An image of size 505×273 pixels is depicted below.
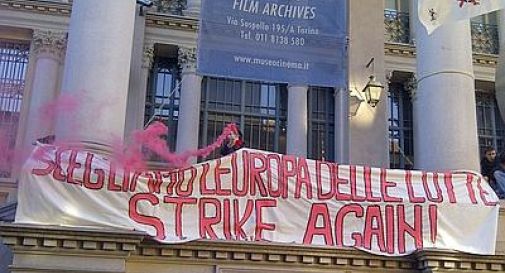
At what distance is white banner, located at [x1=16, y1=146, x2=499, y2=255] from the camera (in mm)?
9406

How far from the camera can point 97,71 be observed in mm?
10328

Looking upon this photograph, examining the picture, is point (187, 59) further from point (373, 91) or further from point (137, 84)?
point (373, 91)

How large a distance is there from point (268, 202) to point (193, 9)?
10.8 m

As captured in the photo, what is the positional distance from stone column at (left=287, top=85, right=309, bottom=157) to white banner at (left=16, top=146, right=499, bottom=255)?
8.10 metres

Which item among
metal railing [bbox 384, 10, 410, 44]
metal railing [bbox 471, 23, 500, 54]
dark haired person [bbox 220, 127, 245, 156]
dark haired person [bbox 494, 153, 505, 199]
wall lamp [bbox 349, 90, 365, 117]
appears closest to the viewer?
dark haired person [bbox 494, 153, 505, 199]

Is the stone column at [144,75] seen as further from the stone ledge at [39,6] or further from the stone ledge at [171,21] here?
the stone ledge at [39,6]

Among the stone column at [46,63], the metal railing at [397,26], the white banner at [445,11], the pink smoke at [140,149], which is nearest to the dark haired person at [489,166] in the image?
the white banner at [445,11]

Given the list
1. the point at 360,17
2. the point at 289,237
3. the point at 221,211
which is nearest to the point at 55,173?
the point at 221,211

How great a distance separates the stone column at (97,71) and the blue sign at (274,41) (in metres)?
2.16

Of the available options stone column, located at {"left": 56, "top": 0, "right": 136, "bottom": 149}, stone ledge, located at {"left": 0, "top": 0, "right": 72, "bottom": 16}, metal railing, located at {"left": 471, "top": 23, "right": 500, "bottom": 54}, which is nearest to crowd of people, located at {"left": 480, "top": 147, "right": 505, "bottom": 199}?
stone column, located at {"left": 56, "top": 0, "right": 136, "bottom": 149}

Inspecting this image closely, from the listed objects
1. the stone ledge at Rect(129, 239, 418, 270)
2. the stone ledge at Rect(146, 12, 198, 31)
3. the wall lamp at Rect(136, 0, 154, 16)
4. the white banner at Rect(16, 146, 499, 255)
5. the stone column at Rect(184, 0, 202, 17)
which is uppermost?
the stone column at Rect(184, 0, 202, 17)

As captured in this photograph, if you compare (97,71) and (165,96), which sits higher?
(165,96)

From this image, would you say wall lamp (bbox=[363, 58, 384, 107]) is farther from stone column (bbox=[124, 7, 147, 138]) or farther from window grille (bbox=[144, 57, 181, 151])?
stone column (bbox=[124, 7, 147, 138])

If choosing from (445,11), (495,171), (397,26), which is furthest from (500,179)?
(397,26)
